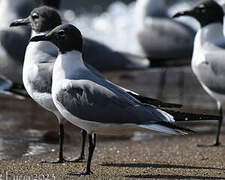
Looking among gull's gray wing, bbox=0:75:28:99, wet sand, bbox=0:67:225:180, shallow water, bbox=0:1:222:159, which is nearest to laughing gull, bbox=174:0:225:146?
wet sand, bbox=0:67:225:180

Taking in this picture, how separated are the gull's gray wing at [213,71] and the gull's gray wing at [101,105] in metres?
2.30

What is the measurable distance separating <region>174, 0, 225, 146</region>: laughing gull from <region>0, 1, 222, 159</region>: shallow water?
2.69ft

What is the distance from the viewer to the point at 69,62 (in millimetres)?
6113

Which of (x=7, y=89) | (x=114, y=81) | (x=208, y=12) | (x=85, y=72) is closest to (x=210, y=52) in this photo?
(x=208, y=12)

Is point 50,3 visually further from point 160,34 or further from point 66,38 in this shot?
point 66,38

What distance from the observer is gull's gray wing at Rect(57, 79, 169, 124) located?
5.85 metres

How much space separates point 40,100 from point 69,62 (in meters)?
0.76

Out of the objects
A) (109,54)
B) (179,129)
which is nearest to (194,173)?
(179,129)

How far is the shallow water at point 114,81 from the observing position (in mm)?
7613

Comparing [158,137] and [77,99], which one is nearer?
[77,99]

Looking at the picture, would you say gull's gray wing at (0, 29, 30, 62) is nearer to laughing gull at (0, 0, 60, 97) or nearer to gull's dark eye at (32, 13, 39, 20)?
laughing gull at (0, 0, 60, 97)

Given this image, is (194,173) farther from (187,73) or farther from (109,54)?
(187,73)

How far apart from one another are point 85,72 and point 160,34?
676 centimetres

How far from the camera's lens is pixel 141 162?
21.8 ft
